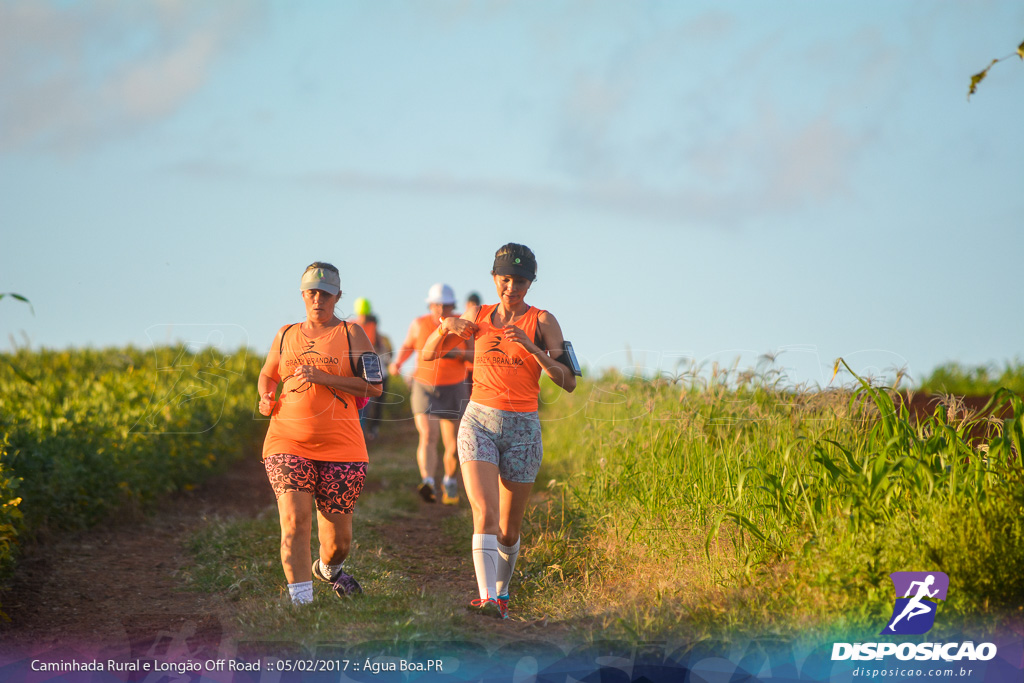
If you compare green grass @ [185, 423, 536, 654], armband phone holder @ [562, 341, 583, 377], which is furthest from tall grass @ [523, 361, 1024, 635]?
armband phone holder @ [562, 341, 583, 377]

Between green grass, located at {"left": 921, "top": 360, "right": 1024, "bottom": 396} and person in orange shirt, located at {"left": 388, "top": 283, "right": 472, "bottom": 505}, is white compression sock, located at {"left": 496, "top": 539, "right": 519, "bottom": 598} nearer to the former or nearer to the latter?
person in orange shirt, located at {"left": 388, "top": 283, "right": 472, "bottom": 505}

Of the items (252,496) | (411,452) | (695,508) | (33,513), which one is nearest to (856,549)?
(695,508)

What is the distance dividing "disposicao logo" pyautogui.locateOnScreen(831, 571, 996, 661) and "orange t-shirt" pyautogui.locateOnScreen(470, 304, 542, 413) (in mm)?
2266

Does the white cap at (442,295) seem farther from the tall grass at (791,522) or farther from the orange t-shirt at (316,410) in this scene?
the orange t-shirt at (316,410)

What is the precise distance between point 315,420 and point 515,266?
155cm

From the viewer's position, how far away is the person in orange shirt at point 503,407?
5480 mm

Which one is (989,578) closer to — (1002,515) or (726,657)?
(1002,515)

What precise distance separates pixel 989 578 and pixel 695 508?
224 cm

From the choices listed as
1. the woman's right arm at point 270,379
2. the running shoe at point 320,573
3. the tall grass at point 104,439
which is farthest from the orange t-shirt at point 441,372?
the woman's right arm at point 270,379

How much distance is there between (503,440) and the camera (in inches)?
219

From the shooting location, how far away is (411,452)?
582 inches

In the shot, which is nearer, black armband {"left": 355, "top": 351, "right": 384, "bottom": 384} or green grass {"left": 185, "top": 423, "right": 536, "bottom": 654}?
green grass {"left": 185, "top": 423, "right": 536, "bottom": 654}

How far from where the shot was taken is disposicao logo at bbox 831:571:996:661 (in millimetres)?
4258

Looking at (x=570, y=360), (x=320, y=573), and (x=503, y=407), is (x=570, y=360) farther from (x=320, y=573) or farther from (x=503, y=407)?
(x=320, y=573)
